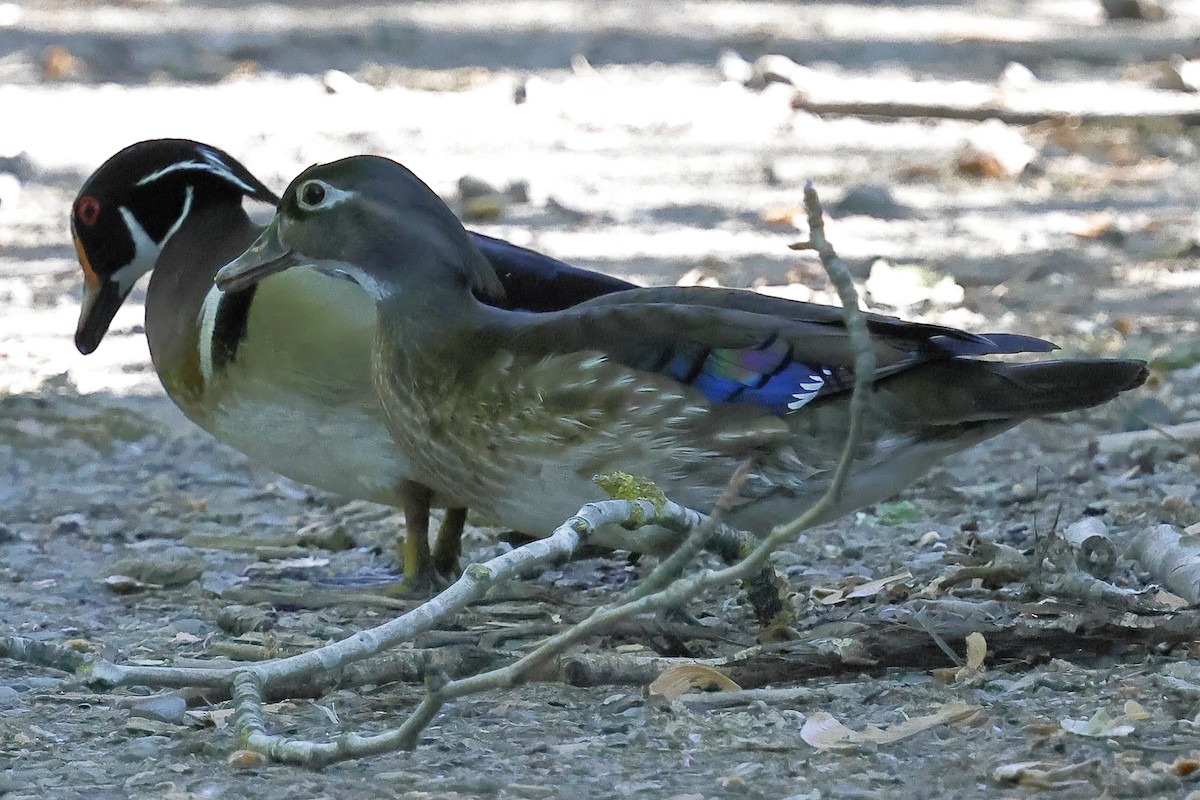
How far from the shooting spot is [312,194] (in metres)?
3.67

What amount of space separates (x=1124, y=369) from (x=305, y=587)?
6.08 ft

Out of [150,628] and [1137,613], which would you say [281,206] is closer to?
[150,628]

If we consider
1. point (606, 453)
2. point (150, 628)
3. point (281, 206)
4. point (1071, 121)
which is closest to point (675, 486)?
point (606, 453)


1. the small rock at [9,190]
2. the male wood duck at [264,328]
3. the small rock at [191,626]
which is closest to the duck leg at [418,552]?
the male wood duck at [264,328]

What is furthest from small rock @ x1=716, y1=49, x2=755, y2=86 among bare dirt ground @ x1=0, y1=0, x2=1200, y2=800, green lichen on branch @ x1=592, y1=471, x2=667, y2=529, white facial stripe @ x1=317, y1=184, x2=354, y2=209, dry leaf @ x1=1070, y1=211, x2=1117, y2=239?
green lichen on branch @ x1=592, y1=471, x2=667, y2=529

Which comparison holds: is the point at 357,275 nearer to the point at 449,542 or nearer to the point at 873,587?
the point at 449,542

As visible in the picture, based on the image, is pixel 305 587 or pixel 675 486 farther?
pixel 305 587

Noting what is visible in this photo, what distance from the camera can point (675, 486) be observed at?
11.0 feet

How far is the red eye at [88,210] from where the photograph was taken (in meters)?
4.42

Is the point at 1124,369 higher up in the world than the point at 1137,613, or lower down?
higher up

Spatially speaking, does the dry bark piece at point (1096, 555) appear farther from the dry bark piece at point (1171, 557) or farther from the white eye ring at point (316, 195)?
the white eye ring at point (316, 195)

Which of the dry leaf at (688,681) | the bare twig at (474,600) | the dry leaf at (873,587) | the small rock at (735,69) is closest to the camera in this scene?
the bare twig at (474,600)

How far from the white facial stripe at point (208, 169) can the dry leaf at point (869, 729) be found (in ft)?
6.90

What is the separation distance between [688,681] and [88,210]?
2093 millimetres
